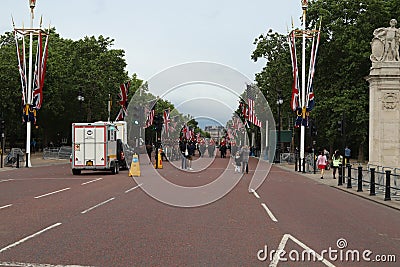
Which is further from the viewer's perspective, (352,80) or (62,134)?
(62,134)

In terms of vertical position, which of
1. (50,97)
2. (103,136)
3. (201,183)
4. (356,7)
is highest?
(356,7)

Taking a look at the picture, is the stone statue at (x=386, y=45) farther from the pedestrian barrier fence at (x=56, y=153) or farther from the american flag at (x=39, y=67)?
the pedestrian barrier fence at (x=56, y=153)

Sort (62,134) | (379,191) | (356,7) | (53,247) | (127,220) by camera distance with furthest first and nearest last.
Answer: (62,134), (356,7), (379,191), (127,220), (53,247)

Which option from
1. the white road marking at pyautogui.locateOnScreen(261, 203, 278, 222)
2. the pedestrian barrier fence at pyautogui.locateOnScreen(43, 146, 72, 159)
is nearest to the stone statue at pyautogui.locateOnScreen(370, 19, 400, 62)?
the white road marking at pyautogui.locateOnScreen(261, 203, 278, 222)

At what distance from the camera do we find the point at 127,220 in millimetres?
13266

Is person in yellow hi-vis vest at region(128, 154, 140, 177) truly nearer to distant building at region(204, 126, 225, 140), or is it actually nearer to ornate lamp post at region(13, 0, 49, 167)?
ornate lamp post at region(13, 0, 49, 167)

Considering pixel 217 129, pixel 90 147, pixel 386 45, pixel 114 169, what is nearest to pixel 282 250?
pixel 386 45

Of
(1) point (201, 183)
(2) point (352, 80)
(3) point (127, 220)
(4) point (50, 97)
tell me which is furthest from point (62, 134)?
(3) point (127, 220)

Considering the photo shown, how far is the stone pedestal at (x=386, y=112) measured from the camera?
25891 millimetres

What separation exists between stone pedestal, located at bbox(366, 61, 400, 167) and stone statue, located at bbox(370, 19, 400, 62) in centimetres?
54

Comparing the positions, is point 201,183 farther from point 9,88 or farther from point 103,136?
point 9,88

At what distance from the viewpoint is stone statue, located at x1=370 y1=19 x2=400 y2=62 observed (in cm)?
2661

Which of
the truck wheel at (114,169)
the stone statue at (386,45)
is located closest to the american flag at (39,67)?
the truck wheel at (114,169)

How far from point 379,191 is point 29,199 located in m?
13.1
